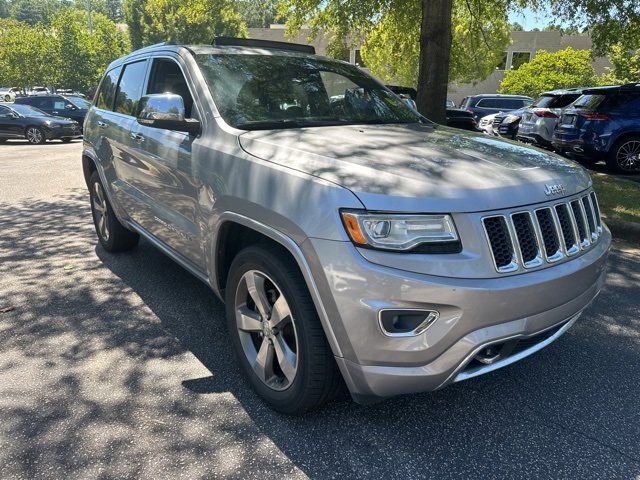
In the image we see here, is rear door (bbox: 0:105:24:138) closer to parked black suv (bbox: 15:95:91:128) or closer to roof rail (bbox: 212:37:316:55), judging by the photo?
parked black suv (bbox: 15:95:91:128)

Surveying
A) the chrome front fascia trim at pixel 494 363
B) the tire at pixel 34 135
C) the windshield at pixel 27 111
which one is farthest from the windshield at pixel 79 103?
the chrome front fascia trim at pixel 494 363

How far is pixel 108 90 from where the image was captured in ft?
16.5

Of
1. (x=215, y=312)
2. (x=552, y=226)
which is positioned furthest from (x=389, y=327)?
(x=215, y=312)

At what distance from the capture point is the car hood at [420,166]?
6.88 ft

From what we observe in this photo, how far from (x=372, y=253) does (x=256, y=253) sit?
705 millimetres

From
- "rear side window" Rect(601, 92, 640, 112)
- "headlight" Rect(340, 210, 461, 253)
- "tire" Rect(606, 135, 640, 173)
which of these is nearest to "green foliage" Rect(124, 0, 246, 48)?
"rear side window" Rect(601, 92, 640, 112)

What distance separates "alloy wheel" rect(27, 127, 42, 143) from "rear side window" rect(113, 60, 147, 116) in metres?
14.7

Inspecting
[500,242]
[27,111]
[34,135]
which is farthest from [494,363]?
[27,111]

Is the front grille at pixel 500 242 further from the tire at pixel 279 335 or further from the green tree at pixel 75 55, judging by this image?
the green tree at pixel 75 55

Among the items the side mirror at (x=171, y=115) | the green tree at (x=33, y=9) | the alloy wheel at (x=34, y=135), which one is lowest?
the alloy wheel at (x=34, y=135)

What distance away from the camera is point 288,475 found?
223cm

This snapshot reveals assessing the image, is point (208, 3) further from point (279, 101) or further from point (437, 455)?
Result: point (437, 455)

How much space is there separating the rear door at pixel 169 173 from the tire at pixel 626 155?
368 inches

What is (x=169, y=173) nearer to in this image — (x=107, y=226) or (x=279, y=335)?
(x=279, y=335)
